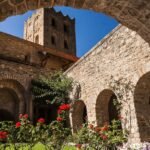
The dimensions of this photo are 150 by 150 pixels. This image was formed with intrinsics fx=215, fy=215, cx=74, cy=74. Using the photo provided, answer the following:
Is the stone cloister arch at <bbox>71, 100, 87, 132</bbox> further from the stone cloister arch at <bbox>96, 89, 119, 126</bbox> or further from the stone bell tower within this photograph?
the stone bell tower

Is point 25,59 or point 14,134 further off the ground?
point 25,59

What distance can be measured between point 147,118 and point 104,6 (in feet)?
17.0

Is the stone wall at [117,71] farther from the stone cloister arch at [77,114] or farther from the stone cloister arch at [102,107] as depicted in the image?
the stone cloister arch at [77,114]

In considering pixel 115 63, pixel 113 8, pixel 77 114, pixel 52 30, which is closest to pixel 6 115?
pixel 77 114

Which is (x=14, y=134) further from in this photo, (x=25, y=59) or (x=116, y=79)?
(x=25, y=59)

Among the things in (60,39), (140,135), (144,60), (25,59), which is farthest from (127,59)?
(60,39)

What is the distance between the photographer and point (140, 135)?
675 cm

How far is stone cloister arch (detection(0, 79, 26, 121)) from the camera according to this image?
12000 millimetres

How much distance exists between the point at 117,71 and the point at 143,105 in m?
1.55

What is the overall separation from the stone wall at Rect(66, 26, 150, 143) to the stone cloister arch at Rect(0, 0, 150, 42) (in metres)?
3.69

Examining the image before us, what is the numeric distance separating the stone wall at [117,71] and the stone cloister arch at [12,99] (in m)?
3.50

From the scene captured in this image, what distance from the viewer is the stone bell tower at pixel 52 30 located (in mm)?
31047

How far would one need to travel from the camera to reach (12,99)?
41.0 ft

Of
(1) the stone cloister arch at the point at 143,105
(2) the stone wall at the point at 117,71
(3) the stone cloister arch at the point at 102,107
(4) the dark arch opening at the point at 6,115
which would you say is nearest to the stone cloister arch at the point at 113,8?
(2) the stone wall at the point at 117,71
